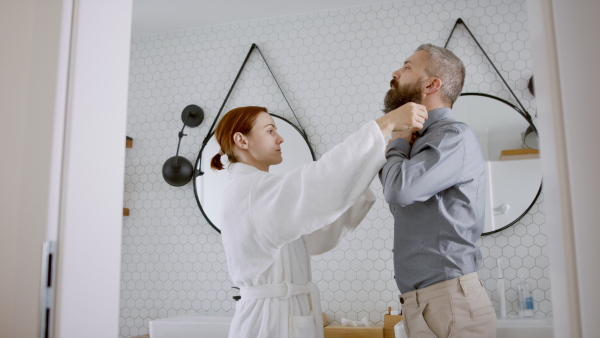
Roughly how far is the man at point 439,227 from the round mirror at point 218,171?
4.70 feet

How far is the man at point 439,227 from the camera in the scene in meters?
1.49

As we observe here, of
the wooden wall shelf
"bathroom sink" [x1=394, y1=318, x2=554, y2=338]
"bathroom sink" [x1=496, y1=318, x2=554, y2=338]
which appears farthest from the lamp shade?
"bathroom sink" [x1=496, y1=318, x2=554, y2=338]

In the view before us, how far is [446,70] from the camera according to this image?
71.7 inches

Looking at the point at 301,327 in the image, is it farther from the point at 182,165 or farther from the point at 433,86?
the point at 182,165

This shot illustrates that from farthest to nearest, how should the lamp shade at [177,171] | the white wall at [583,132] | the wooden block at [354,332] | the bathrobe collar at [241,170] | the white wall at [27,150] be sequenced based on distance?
the lamp shade at [177,171] → the wooden block at [354,332] → the bathrobe collar at [241,170] → the white wall at [27,150] → the white wall at [583,132]

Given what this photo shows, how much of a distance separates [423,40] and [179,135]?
153 cm

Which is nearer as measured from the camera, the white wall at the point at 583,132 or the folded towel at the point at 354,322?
the white wall at the point at 583,132

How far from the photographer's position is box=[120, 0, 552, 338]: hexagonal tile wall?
2877 millimetres

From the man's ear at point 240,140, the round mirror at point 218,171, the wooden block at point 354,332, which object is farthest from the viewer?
the round mirror at point 218,171

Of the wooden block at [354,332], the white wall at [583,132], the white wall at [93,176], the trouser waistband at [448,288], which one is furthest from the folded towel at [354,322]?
the white wall at [583,132]

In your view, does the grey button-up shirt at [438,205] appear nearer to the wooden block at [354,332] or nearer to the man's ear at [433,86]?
the man's ear at [433,86]

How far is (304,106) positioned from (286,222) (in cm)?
175

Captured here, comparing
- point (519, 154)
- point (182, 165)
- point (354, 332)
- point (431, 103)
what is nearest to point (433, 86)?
point (431, 103)

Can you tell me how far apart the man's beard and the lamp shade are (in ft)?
5.59
